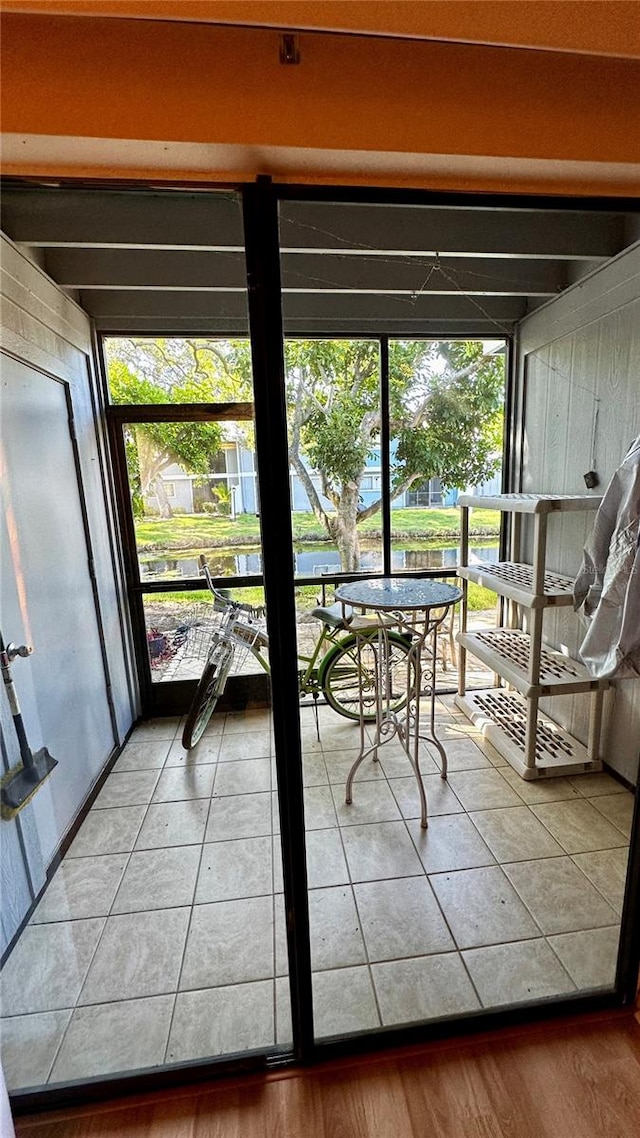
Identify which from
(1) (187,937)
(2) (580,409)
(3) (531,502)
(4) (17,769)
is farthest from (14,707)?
(2) (580,409)

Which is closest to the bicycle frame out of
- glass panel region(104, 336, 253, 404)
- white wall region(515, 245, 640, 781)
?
glass panel region(104, 336, 253, 404)

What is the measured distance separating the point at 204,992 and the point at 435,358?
236 cm

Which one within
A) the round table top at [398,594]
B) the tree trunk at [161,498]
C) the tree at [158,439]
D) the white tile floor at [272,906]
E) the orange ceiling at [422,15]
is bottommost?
the white tile floor at [272,906]

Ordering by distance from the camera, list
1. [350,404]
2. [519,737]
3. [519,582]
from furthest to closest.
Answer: [519,737]
[519,582]
[350,404]

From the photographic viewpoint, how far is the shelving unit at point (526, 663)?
2.03 m

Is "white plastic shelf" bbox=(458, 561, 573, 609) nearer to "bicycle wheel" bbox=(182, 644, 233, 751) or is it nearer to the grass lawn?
the grass lawn

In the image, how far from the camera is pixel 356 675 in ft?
8.07

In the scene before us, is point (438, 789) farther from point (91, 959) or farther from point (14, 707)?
point (14, 707)

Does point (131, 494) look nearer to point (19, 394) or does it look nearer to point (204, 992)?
point (19, 394)

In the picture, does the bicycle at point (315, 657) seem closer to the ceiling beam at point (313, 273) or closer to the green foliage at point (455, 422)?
the green foliage at point (455, 422)

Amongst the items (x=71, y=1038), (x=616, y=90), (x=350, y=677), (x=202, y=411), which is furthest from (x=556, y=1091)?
(x=616, y=90)

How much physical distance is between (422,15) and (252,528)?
922 millimetres

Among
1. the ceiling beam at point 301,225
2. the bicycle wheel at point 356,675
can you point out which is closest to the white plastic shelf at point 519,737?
the bicycle wheel at point 356,675

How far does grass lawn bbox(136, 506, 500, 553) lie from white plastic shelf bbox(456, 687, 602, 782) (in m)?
0.96
